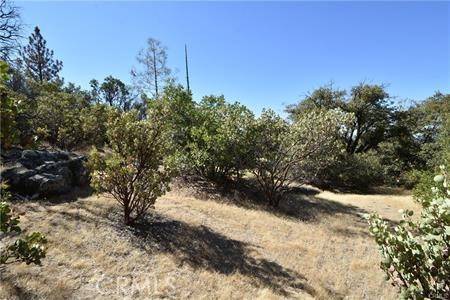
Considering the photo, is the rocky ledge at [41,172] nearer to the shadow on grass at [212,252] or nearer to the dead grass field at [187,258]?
the dead grass field at [187,258]

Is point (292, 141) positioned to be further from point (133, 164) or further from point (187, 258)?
point (187, 258)

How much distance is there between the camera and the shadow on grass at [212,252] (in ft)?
25.8

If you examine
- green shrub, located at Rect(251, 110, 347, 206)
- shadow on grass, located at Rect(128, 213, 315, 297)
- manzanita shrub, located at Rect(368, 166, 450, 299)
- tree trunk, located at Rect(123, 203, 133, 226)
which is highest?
green shrub, located at Rect(251, 110, 347, 206)

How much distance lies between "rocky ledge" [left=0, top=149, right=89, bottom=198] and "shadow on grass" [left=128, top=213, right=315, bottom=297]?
2.91m

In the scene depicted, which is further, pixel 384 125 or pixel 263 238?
pixel 384 125

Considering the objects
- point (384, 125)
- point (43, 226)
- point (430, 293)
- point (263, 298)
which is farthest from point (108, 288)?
point (384, 125)

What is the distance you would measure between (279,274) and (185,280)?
2.41 meters

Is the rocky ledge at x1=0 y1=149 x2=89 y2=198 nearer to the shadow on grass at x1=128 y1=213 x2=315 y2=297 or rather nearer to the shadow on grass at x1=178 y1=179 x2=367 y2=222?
the shadow on grass at x1=128 y1=213 x2=315 y2=297

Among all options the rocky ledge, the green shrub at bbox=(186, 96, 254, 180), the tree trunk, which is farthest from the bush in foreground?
the green shrub at bbox=(186, 96, 254, 180)

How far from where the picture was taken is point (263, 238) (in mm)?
10625

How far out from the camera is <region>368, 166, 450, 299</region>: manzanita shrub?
9.06ft

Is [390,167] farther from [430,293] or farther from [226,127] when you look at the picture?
[430,293]

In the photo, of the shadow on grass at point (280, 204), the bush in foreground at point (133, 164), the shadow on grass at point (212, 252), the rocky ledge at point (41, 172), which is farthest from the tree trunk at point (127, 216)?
the shadow on grass at point (280, 204)

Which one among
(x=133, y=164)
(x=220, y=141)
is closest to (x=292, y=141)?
(x=220, y=141)
